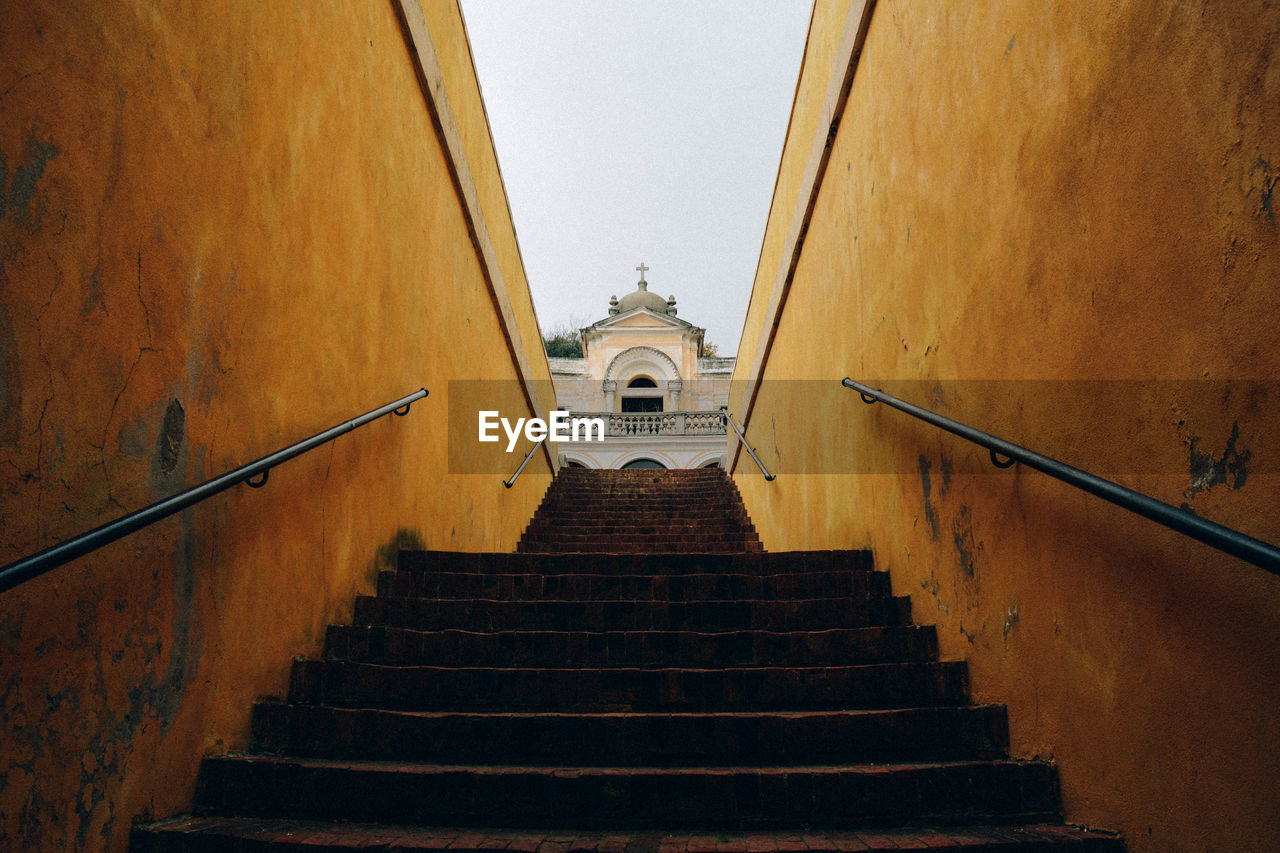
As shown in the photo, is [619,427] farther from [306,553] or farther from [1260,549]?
[1260,549]

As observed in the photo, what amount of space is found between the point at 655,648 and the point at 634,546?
3289 millimetres

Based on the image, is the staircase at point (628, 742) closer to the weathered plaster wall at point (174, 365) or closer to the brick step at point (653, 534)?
the weathered plaster wall at point (174, 365)

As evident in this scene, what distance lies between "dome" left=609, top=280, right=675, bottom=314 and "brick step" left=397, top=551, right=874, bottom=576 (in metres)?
23.2

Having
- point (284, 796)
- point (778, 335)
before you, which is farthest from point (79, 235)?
point (778, 335)

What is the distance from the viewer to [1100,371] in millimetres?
1859

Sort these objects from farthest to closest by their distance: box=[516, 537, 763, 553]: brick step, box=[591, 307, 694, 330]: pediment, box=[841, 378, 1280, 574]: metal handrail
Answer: box=[591, 307, 694, 330]: pediment → box=[516, 537, 763, 553]: brick step → box=[841, 378, 1280, 574]: metal handrail

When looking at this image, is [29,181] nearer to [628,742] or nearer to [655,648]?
[628,742]

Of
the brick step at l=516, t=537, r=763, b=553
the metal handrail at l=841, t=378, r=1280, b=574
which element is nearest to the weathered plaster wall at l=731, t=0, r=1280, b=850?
the metal handrail at l=841, t=378, r=1280, b=574

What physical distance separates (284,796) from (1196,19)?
3.19 meters

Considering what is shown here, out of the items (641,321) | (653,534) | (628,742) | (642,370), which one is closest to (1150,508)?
(628,742)

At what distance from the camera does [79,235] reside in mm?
1641

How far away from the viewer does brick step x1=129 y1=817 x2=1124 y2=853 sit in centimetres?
179

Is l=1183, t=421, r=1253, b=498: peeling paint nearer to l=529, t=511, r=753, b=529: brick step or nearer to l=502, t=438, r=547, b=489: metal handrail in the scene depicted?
l=502, t=438, r=547, b=489: metal handrail

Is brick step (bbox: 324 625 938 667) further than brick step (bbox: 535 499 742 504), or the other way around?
brick step (bbox: 535 499 742 504)
